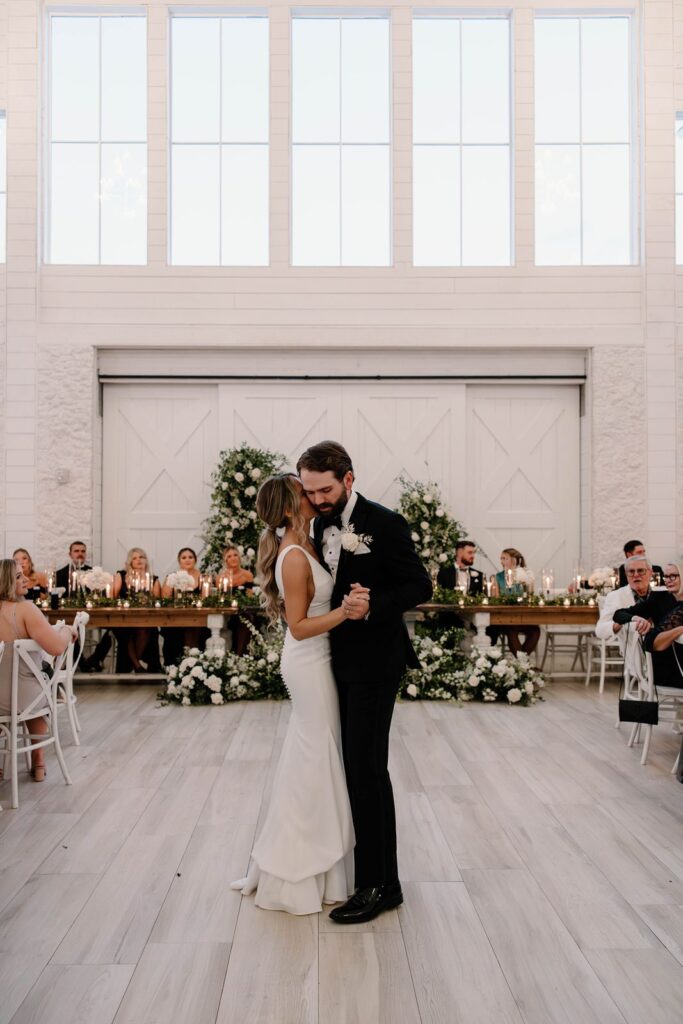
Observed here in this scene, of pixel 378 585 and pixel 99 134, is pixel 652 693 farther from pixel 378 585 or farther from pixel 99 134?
pixel 99 134

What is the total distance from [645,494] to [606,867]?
780cm

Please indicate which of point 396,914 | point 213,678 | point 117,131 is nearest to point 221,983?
point 396,914

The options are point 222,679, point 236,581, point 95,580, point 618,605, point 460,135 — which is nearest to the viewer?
point 618,605

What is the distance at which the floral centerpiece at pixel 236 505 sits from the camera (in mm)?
10376

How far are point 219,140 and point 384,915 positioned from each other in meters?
10.3

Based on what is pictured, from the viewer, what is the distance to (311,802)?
3.42 meters

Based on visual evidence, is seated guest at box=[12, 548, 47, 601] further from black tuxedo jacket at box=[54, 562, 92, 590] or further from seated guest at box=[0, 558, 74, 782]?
seated guest at box=[0, 558, 74, 782]

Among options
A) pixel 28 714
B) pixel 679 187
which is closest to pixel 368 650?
pixel 28 714

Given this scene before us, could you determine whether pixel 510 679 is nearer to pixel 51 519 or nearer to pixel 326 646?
pixel 326 646

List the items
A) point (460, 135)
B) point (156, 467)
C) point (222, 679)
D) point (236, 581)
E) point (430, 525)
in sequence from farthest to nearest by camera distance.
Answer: point (460, 135)
point (156, 467)
point (430, 525)
point (236, 581)
point (222, 679)

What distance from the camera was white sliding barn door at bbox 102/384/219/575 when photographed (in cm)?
1118

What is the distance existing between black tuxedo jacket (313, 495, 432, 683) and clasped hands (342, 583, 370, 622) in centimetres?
17

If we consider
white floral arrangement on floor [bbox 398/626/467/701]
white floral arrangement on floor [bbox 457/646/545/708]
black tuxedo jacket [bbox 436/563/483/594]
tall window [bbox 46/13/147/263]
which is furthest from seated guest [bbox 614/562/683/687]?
tall window [bbox 46/13/147/263]

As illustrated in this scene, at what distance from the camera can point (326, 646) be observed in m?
3.49
